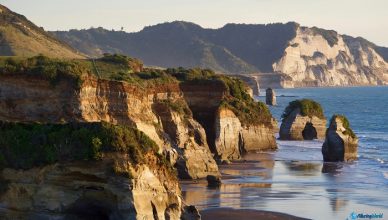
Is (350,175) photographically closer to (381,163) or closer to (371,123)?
(381,163)

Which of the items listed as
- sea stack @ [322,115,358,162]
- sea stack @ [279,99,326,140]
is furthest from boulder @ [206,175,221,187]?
sea stack @ [279,99,326,140]

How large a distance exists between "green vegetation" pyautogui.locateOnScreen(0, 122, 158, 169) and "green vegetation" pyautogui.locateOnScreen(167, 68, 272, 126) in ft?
114

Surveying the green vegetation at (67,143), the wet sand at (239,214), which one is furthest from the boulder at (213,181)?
the green vegetation at (67,143)

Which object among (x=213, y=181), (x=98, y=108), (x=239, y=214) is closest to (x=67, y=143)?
(x=239, y=214)

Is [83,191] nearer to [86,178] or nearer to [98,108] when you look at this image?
[86,178]

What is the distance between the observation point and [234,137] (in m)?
63.9

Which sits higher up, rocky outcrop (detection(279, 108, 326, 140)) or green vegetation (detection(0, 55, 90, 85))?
green vegetation (detection(0, 55, 90, 85))

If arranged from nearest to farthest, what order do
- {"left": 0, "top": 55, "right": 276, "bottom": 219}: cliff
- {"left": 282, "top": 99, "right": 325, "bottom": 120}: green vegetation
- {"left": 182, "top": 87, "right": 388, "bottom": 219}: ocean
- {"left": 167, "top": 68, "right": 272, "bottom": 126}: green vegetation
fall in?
{"left": 0, "top": 55, "right": 276, "bottom": 219}: cliff < {"left": 182, "top": 87, "right": 388, "bottom": 219}: ocean < {"left": 167, "top": 68, "right": 272, "bottom": 126}: green vegetation < {"left": 282, "top": 99, "right": 325, "bottom": 120}: green vegetation

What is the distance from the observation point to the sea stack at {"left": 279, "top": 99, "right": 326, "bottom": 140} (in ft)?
282

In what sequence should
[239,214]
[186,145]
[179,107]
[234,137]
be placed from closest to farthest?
[239,214]
[186,145]
[179,107]
[234,137]

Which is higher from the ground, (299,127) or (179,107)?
(179,107)

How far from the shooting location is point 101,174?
27500 millimetres

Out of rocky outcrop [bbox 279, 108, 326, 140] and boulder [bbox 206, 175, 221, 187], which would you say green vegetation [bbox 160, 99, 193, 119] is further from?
rocky outcrop [bbox 279, 108, 326, 140]

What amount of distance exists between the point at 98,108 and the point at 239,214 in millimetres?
12516
